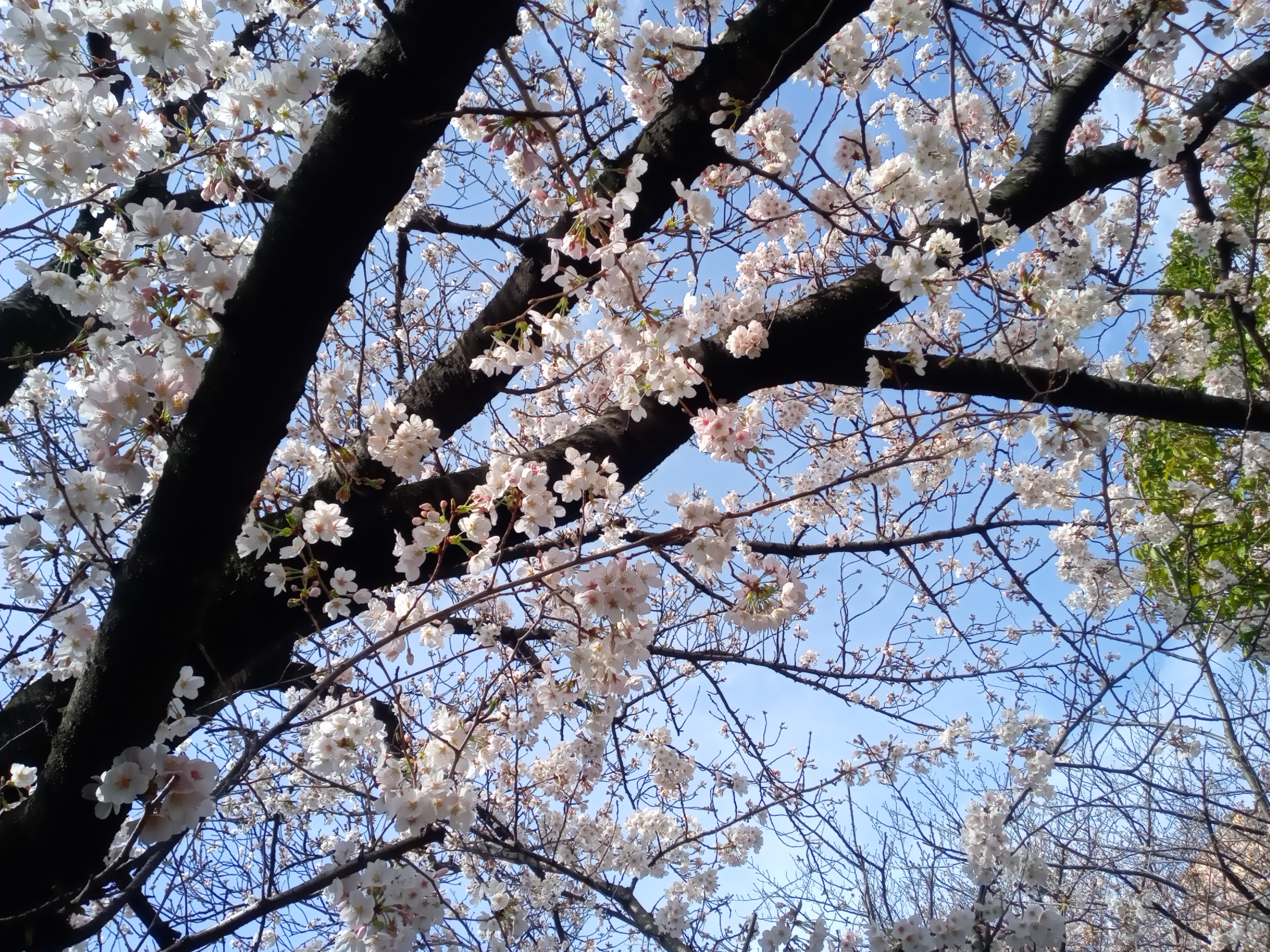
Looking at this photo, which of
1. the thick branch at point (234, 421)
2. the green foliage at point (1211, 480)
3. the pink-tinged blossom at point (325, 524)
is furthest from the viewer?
the green foliage at point (1211, 480)

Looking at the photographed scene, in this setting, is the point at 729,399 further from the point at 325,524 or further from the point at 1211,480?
the point at 1211,480

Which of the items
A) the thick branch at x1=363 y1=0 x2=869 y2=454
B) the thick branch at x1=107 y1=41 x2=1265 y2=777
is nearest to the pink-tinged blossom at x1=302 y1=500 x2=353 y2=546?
the thick branch at x1=107 y1=41 x2=1265 y2=777

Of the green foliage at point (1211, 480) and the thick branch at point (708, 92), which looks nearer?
the thick branch at point (708, 92)

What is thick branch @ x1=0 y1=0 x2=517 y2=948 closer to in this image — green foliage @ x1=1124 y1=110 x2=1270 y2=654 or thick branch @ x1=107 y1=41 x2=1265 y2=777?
thick branch @ x1=107 y1=41 x2=1265 y2=777

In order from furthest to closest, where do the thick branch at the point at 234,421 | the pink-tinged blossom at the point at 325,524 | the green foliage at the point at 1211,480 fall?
1. the green foliage at the point at 1211,480
2. the pink-tinged blossom at the point at 325,524
3. the thick branch at the point at 234,421

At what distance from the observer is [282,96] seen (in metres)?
1.80

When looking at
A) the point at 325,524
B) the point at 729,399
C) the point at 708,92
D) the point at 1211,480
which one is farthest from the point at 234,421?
the point at 1211,480

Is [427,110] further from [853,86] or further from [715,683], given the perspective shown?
[715,683]

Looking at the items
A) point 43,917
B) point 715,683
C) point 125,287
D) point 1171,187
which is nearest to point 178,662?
point 43,917

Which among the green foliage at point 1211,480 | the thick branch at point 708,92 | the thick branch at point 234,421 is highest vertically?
the green foliage at point 1211,480

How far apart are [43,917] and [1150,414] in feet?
10.8

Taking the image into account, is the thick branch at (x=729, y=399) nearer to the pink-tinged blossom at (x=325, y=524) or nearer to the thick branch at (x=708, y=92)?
the pink-tinged blossom at (x=325, y=524)

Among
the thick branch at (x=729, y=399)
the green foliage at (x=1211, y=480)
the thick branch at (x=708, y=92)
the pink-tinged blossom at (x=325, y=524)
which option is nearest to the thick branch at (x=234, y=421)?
the pink-tinged blossom at (x=325, y=524)

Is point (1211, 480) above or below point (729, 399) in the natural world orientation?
above
